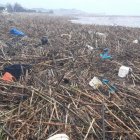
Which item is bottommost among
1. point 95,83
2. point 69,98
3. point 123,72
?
point 123,72

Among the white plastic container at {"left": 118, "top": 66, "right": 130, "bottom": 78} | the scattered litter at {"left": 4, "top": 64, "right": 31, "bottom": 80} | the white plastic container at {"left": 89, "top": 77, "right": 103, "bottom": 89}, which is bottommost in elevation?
the white plastic container at {"left": 118, "top": 66, "right": 130, "bottom": 78}

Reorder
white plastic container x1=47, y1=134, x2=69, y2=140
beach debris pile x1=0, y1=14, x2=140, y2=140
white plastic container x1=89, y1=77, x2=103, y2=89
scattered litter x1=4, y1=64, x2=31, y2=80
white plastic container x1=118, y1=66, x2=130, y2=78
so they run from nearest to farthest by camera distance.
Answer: white plastic container x1=47, y1=134, x2=69, y2=140
beach debris pile x1=0, y1=14, x2=140, y2=140
white plastic container x1=89, y1=77, x2=103, y2=89
scattered litter x1=4, y1=64, x2=31, y2=80
white plastic container x1=118, y1=66, x2=130, y2=78

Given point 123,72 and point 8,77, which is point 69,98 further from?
point 123,72

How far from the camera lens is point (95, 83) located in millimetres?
6090

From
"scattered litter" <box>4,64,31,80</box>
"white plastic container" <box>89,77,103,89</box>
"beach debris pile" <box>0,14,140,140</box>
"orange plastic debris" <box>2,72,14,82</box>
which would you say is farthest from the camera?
"scattered litter" <box>4,64,31,80</box>

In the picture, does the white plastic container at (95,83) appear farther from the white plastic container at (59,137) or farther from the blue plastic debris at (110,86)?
the white plastic container at (59,137)

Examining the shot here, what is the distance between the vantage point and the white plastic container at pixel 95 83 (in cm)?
594

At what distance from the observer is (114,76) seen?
6.88 metres

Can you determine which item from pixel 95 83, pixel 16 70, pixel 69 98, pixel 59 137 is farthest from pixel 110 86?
pixel 59 137

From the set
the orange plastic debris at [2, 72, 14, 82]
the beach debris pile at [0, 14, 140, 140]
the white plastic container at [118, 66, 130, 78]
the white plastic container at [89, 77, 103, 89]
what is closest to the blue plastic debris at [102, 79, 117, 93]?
the beach debris pile at [0, 14, 140, 140]

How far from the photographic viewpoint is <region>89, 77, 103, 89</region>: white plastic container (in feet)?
19.5

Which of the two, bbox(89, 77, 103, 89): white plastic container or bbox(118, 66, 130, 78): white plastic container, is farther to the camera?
bbox(118, 66, 130, 78): white plastic container

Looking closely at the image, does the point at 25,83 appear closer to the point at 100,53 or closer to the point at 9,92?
the point at 9,92

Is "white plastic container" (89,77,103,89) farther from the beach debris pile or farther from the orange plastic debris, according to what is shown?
the orange plastic debris
